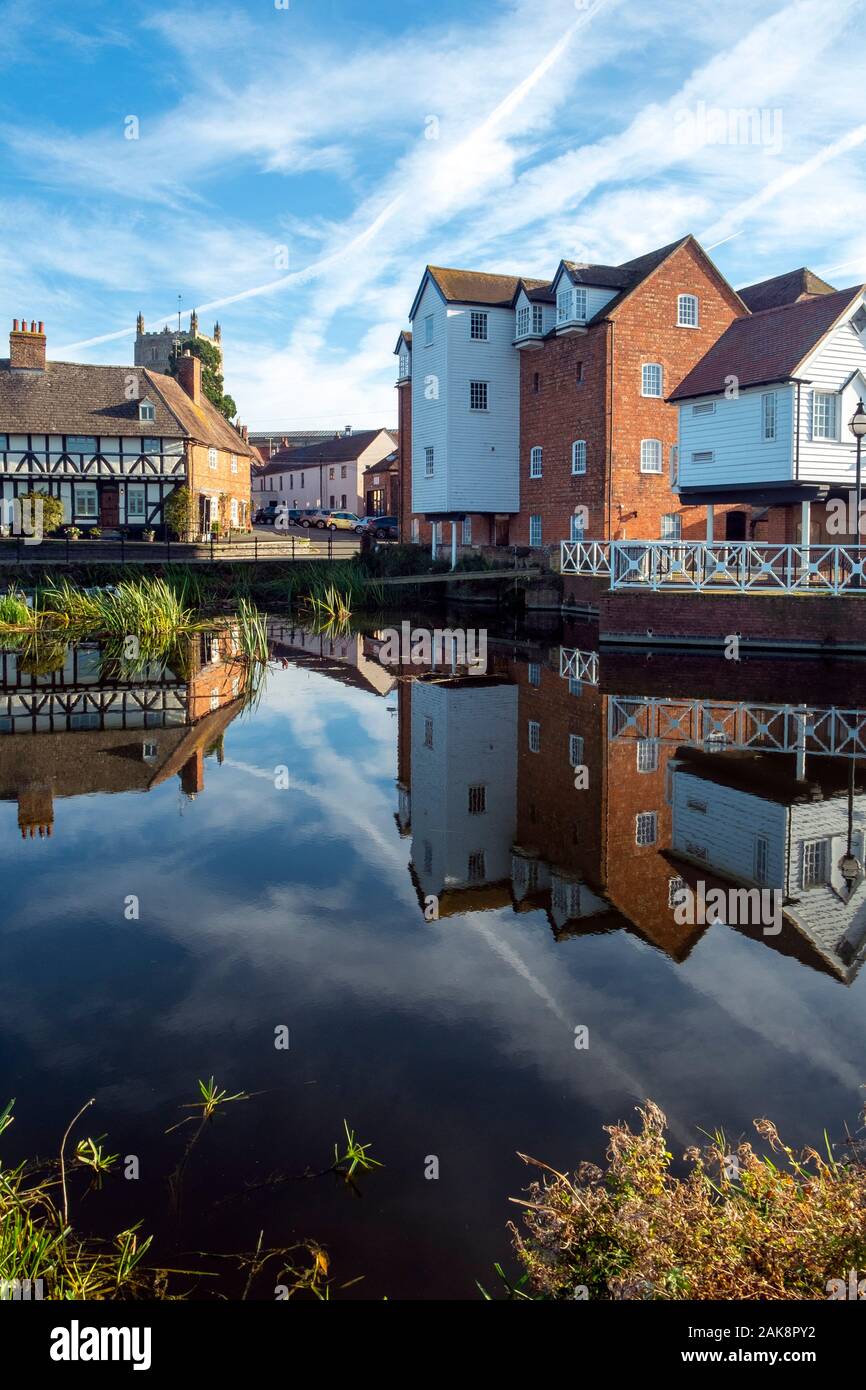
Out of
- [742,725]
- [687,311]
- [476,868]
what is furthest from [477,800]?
[687,311]

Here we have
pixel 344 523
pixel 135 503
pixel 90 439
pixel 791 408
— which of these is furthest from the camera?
pixel 344 523

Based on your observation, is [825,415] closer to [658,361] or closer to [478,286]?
[658,361]

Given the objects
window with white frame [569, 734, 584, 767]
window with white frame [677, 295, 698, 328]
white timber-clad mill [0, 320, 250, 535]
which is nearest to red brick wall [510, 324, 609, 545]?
window with white frame [677, 295, 698, 328]

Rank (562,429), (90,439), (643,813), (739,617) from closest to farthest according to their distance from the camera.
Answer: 1. (643,813)
2. (739,617)
3. (562,429)
4. (90,439)

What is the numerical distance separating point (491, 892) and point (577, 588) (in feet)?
80.0

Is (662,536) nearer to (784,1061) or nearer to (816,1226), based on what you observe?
(784,1061)

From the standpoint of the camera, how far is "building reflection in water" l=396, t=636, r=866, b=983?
9094mm

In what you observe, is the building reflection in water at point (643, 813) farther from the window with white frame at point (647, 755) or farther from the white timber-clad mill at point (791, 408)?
the white timber-clad mill at point (791, 408)

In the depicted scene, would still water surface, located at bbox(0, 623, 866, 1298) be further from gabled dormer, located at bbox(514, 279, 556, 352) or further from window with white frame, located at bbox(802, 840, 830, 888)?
gabled dormer, located at bbox(514, 279, 556, 352)

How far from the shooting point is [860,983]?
7.61 meters

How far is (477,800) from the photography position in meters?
12.9

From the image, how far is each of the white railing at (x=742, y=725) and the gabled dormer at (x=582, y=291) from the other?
2201 cm

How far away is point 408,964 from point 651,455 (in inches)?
1247

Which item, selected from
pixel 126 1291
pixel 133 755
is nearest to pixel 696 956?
pixel 126 1291
